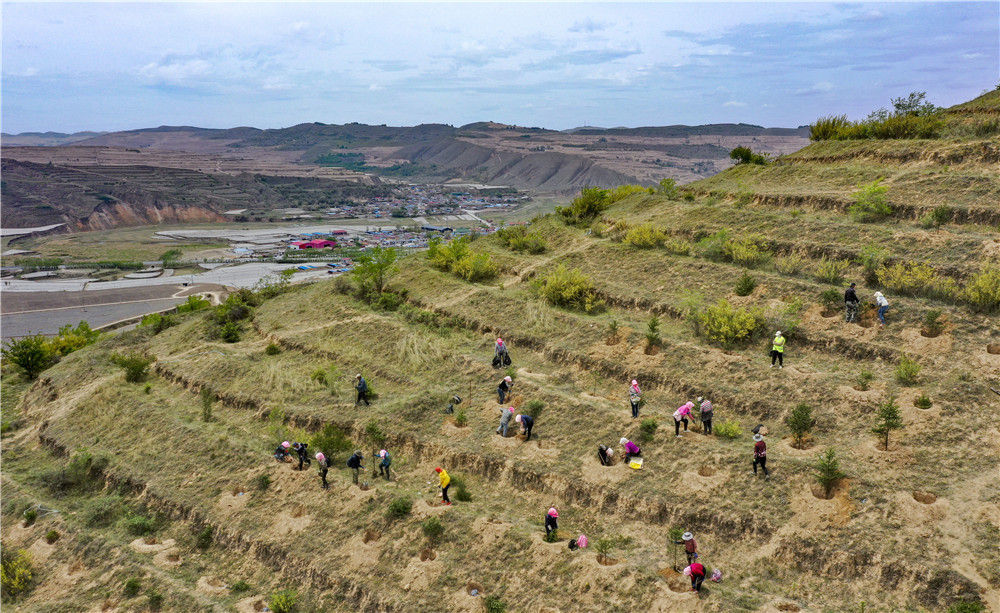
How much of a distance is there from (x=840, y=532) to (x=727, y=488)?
259 cm

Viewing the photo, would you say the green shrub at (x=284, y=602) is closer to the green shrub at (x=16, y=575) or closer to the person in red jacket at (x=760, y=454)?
the green shrub at (x=16, y=575)

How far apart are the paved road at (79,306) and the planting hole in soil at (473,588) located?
64322mm

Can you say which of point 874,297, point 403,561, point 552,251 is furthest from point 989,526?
point 552,251

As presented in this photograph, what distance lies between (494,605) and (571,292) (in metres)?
14.6

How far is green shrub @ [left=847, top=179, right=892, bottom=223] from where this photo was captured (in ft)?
79.9

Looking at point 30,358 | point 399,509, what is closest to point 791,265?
point 399,509

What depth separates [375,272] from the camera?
31.9m

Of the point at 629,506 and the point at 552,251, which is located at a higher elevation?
the point at 552,251

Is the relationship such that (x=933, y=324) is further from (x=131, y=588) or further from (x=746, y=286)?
(x=131, y=588)

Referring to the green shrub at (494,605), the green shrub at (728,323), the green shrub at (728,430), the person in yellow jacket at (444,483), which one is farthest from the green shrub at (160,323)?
the green shrub at (728,430)

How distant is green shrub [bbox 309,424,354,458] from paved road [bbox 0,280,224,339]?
56.3 m

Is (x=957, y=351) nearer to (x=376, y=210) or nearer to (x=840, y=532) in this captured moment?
(x=840, y=532)

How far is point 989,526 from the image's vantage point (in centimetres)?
1220

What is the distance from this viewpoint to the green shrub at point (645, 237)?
28703mm
